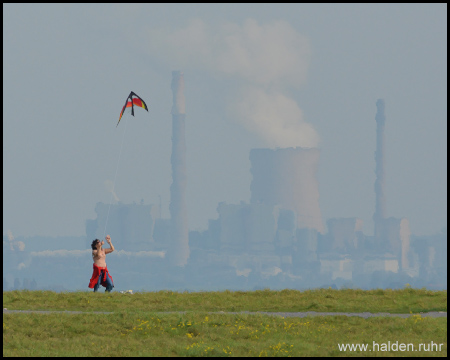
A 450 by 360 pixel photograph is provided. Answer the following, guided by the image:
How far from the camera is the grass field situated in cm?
1964

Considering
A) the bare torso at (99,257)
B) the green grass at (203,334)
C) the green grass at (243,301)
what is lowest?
the green grass at (203,334)

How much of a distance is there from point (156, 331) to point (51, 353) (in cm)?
324

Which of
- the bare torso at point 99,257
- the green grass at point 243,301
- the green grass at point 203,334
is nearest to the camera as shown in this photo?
the green grass at point 203,334

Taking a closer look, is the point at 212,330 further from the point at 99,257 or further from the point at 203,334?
the point at 99,257

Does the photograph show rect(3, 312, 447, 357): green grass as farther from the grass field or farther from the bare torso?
the bare torso

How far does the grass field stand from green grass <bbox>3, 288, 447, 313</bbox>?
37 millimetres

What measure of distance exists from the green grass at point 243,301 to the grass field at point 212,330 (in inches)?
1.5

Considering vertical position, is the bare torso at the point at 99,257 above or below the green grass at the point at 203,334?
above

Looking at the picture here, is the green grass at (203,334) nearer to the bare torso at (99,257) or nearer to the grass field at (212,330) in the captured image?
the grass field at (212,330)

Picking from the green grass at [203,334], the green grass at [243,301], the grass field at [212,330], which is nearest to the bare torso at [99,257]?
the green grass at [243,301]

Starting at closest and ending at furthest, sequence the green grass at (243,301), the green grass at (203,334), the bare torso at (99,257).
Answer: the green grass at (203,334)
the green grass at (243,301)
the bare torso at (99,257)

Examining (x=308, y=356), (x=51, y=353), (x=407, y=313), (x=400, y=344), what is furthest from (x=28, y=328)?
(x=407, y=313)

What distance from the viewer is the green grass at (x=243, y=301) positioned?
87.4ft

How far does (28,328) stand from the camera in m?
22.2
